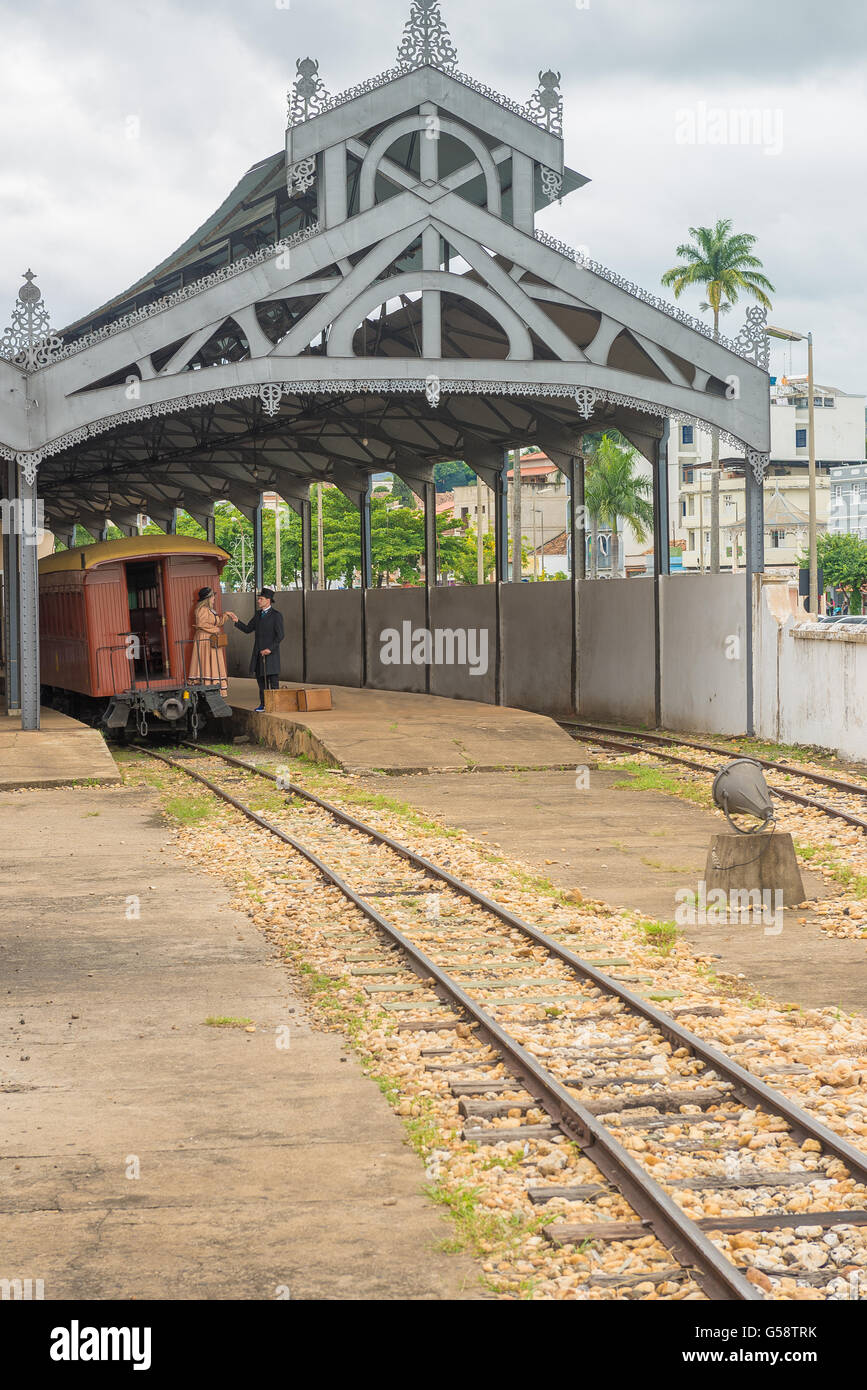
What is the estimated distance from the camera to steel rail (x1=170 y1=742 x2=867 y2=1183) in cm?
598

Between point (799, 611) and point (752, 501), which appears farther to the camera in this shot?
point (752, 501)

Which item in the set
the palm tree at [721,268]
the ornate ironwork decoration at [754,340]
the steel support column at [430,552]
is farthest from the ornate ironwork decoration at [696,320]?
the palm tree at [721,268]

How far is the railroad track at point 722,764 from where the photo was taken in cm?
1523

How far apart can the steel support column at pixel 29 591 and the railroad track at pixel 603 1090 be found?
39.1 feet

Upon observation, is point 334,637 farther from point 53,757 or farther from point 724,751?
point 724,751

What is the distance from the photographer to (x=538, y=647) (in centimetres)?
2894

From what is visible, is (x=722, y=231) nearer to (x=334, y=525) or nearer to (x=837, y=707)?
(x=334, y=525)

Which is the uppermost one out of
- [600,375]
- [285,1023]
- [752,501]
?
[600,375]

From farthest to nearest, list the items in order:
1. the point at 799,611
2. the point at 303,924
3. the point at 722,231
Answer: the point at 722,231 → the point at 799,611 → the point at 303,924

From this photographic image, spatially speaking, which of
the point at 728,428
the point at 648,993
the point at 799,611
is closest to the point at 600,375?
the point at 728,428

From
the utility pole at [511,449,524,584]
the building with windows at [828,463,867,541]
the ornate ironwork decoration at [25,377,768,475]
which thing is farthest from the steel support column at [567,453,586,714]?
the building with windows at [828,463,867,541]

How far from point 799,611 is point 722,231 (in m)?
48.6

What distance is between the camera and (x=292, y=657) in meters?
40.2

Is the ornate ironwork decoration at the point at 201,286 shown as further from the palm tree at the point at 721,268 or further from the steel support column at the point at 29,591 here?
the palm tree at the point at 721,268
